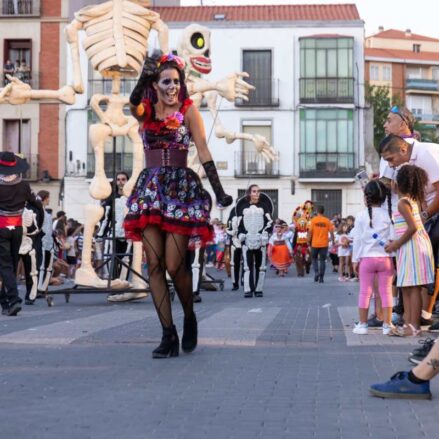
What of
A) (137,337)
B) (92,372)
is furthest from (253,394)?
(137,337)

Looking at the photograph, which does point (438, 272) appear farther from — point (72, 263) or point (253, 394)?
point (72, 263)

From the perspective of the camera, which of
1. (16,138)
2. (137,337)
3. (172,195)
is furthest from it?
(16,138)

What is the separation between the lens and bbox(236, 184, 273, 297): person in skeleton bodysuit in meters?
18.4

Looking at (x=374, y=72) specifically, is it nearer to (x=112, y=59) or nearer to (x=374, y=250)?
(x=112, y=59)

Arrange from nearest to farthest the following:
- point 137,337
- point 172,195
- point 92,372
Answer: point 92,372 → point 172,195 → point 137,337

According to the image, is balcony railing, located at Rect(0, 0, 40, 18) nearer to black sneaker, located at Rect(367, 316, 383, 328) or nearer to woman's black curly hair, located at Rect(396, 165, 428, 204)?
black sneaker, located at Rect(367, 316, 383, 328)

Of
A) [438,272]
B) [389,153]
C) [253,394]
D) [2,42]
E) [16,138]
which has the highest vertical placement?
[2,42]

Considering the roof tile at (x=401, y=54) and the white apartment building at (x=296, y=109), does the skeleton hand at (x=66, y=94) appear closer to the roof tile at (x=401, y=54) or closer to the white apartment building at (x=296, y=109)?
the white apartment building at (x=296, y=109)

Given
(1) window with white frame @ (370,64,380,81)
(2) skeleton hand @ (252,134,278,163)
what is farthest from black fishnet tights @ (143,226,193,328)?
(1) window with white frame @ (370,64,380,81)

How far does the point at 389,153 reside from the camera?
30.4 ft

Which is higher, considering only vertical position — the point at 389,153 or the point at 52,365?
the point at 389,153

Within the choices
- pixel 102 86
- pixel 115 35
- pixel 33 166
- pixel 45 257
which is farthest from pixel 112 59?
pixel 102 86

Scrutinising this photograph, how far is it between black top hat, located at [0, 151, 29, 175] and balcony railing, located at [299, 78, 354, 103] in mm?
38475

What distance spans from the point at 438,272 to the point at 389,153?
1.30 m
